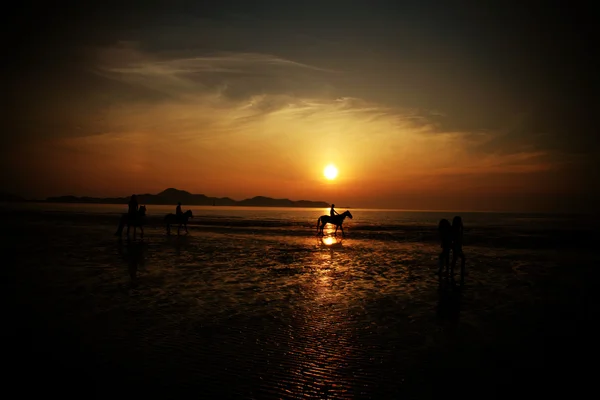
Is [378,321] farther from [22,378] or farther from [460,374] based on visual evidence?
[22,378]

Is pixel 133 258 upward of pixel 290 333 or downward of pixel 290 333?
downward

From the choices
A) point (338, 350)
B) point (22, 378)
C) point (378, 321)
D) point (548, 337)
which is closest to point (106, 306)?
point (22, 378)

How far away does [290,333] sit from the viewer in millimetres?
7551

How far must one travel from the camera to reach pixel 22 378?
5.25m

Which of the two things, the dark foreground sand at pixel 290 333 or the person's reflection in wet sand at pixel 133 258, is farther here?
the person's reflection in wet sand at pixel 133 258

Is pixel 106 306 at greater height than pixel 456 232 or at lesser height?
lesser

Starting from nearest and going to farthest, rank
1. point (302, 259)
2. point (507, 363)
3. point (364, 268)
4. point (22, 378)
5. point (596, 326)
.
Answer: point (22, 378) → point (507, 363) → point (596, 326) → point (364, 268) → point (302, 259)

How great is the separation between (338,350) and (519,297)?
25.5ft

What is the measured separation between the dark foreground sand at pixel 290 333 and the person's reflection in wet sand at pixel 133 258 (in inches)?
7.3

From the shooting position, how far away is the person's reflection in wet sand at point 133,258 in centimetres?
1320

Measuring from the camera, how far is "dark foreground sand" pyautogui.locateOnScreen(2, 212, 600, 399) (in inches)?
210

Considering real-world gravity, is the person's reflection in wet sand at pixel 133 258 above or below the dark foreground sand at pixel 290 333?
below

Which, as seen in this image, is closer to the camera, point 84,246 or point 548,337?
point 548,337

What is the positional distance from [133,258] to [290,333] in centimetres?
1282
